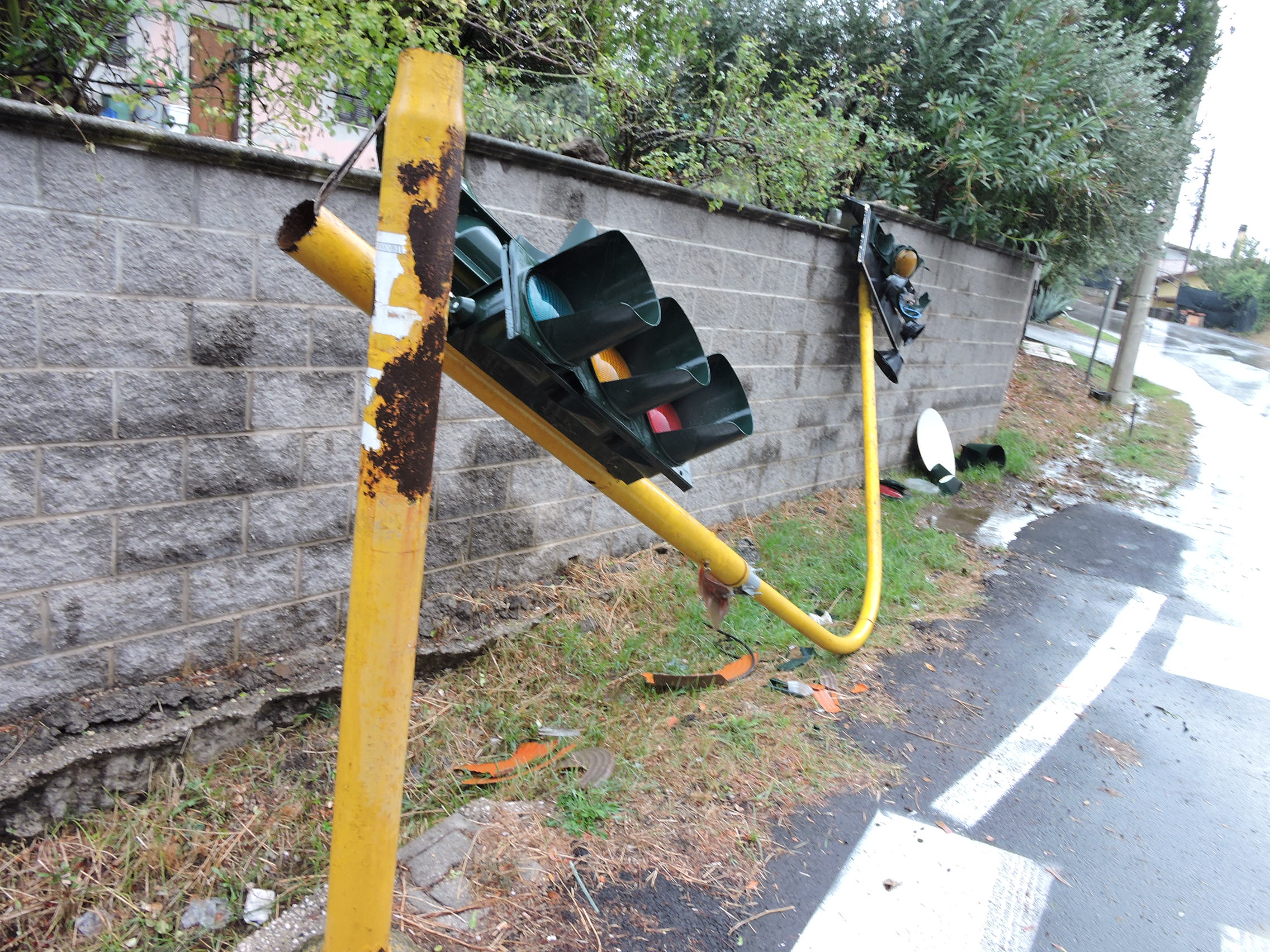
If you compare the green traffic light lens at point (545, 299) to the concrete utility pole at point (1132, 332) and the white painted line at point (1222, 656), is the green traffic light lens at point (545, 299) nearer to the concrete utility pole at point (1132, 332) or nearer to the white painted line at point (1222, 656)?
the white painted line at point (1222, 656)

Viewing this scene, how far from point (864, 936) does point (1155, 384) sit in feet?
59.5

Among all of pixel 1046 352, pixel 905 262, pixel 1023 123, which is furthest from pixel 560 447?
pixel 1046 352

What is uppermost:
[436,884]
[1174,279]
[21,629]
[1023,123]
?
[1174,279]

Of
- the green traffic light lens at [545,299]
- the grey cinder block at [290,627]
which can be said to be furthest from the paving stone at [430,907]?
the green traffic light lens at [545,299]

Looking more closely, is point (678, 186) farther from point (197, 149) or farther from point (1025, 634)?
point (1025, 634)

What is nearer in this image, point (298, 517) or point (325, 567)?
point (298, 517)

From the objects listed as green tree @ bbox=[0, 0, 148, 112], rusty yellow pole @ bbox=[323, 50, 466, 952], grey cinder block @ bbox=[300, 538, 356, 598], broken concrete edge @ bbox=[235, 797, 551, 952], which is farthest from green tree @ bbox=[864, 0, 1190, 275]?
rusty yellow pole @ bbox=[323, 50, 466, 952]

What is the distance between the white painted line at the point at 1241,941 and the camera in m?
2.63

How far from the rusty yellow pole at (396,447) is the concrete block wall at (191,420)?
→ 170 centimetres

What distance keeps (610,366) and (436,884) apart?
1.49m

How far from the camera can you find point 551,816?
268 centimetres

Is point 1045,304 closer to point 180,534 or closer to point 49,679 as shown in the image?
point 180,534

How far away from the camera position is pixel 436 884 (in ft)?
7.50

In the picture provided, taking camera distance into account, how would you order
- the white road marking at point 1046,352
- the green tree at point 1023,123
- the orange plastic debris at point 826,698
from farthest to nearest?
1. the white road marking at point 1046,352
2. the green tree at point 1023,123
3. the orange plastic debris at point 826,698
